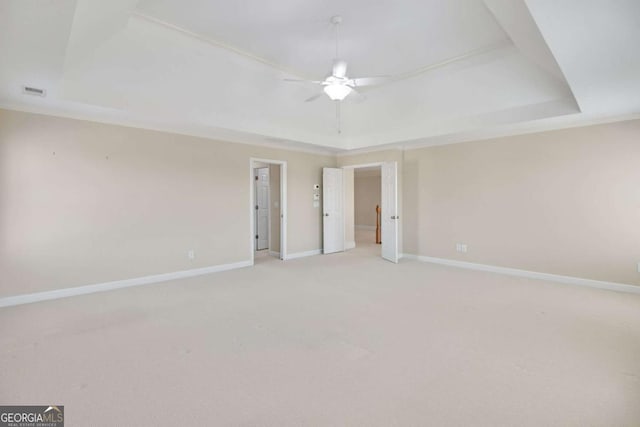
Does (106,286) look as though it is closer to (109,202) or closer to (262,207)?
(109,202)

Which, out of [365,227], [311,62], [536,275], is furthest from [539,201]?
[365,227]

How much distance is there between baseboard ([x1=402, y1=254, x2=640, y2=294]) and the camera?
4328 mm

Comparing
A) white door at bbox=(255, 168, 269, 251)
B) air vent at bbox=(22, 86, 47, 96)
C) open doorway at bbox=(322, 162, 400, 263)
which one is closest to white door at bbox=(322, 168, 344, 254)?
open doorway at bbox=(322, 162, 400, 263)

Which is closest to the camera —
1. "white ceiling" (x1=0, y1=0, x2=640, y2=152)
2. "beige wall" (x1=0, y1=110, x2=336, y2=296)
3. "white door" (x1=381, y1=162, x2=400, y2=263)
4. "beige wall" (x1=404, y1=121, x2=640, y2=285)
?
"white ceiling" (x1=0, y1=0, x2=640, y2=152)

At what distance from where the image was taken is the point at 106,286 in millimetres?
4445

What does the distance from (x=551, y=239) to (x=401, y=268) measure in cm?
244

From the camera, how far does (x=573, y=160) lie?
185 inches

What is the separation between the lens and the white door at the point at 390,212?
6305 mm

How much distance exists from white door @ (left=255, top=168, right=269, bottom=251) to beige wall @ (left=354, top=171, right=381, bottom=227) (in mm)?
5559

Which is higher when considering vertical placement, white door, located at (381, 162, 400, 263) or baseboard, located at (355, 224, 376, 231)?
white door, located at (381, 162, 400, 263)

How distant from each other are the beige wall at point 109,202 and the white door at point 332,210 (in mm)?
1949

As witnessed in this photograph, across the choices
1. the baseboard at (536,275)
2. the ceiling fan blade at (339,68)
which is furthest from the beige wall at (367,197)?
the ceiling fan blade at (339,68)

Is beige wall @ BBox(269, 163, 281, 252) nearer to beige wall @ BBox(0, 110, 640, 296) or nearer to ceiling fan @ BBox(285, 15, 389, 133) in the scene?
beige wall @ BBox(0, 110, 640, 296)

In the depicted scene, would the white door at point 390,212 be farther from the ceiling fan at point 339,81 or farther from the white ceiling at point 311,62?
the ceiling fan at point 339,81
